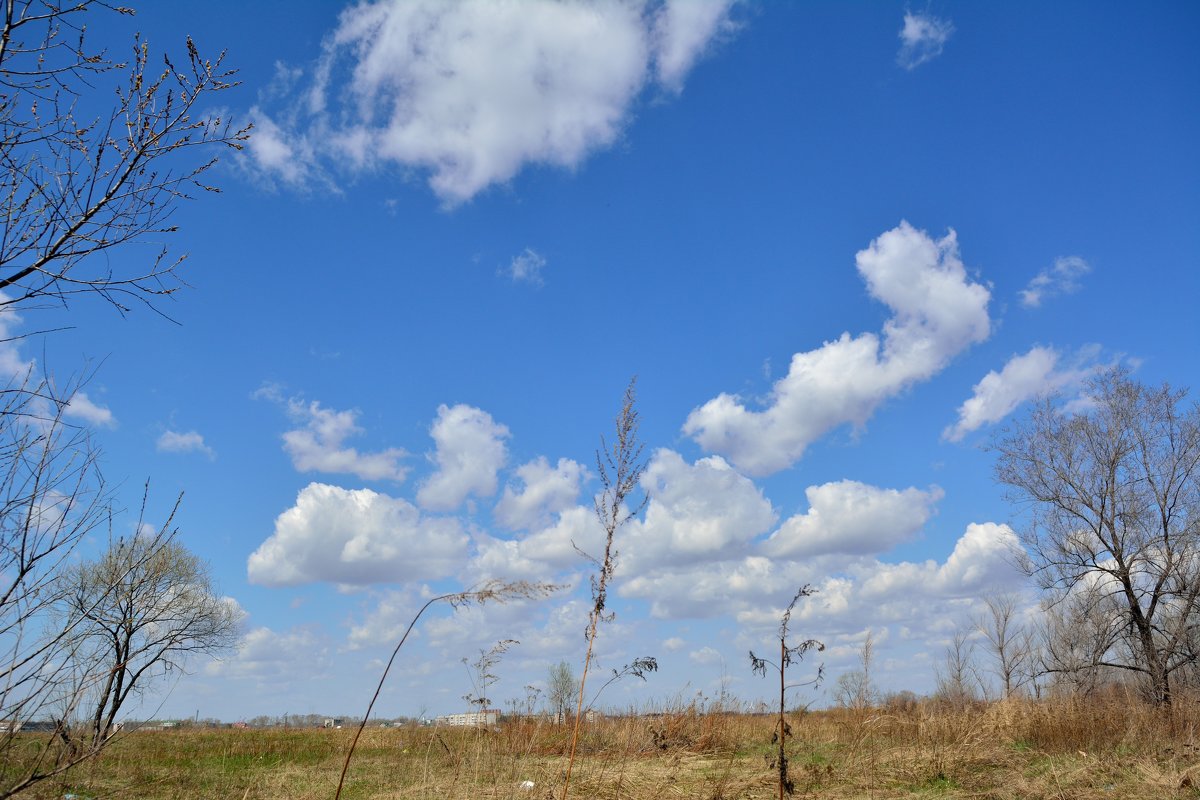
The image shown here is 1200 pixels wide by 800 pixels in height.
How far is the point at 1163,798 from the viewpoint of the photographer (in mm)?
8305

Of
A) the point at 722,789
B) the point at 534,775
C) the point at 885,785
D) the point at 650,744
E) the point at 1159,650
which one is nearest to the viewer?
the point at 722,789

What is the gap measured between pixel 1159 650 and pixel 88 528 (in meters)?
27.9

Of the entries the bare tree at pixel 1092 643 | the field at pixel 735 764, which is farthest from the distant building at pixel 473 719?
the bare tree at pixel 1092 643

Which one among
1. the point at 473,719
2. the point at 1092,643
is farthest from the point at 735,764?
the point at 1092,643

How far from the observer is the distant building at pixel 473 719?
8.65m

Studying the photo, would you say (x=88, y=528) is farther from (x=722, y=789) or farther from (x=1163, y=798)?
(x=1163, y=798)

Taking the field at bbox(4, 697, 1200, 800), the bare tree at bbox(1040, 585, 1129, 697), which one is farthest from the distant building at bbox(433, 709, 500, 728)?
the bare tree at bbox(1040, 585, 1129, 697)

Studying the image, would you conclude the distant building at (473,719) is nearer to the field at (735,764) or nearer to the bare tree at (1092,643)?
the field at (735,764)

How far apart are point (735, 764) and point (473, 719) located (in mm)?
5161

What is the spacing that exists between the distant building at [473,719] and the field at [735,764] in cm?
26

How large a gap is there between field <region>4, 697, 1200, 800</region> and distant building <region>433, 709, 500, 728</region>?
0.26 metres

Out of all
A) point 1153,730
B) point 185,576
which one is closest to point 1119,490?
point 1153,730

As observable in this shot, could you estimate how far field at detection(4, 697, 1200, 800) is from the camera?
29.0ft

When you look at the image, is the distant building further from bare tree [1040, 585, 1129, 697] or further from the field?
bare tree [1040, 585, 1129, 697]
